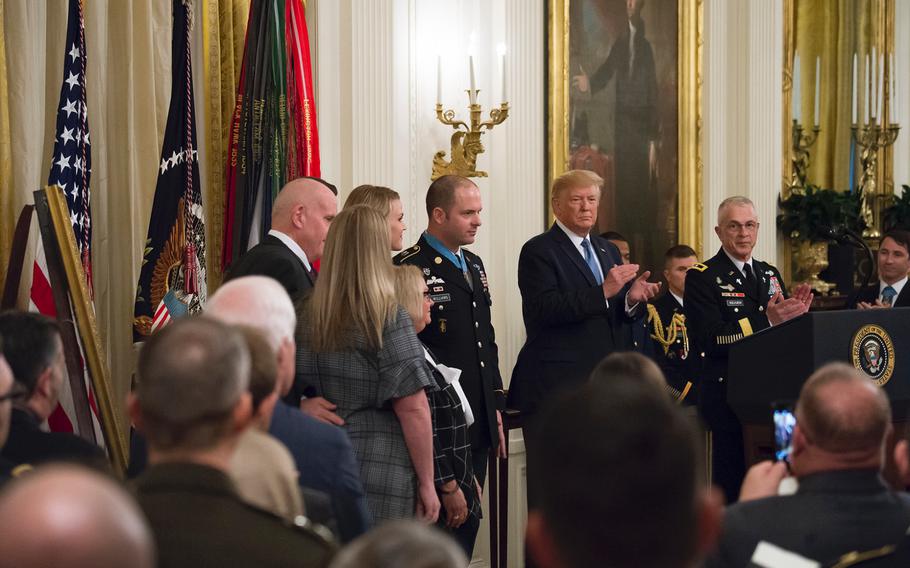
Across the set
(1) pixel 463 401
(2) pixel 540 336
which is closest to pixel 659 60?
(2) pixel 540 336

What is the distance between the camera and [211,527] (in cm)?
162

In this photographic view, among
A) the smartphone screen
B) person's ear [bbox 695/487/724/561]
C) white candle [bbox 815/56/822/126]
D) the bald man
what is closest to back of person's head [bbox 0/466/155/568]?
person's ear [bbox 695/487/724/561]

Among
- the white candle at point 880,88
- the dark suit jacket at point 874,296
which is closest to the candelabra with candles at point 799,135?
the white candle at point 880,88

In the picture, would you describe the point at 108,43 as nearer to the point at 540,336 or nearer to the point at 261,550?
the point at 540,336

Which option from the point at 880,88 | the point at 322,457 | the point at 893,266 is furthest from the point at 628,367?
the point at 880,88

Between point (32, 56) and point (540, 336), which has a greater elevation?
point (32, 56)

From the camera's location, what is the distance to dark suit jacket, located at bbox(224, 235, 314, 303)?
3775 millimetres

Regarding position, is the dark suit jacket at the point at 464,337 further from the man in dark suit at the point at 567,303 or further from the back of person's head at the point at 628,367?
the back of person's head at the point at 628,367

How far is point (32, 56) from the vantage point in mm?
4309

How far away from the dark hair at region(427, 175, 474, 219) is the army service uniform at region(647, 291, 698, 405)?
6.47 ft

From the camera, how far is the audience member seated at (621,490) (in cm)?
127

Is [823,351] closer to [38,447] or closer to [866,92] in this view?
[38,447]

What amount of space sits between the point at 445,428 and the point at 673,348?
287 cm

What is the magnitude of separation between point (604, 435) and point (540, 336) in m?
3.80
